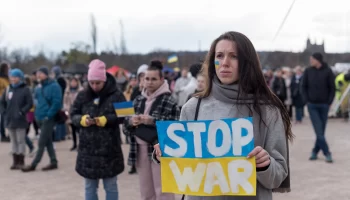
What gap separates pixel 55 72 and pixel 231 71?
32.4 ft

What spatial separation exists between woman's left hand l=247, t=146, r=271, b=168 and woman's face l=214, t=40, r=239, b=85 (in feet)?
1.34

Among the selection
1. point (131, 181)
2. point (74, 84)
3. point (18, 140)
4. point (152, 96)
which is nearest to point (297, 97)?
point (74, 84)

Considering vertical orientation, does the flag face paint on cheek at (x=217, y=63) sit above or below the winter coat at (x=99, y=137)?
above

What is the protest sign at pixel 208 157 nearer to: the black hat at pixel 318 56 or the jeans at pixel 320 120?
the jeans at pixel 320 120

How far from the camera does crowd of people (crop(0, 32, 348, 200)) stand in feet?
7.79

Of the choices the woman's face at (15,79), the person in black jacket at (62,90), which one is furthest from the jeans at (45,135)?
the person in black jacket at (62,90)

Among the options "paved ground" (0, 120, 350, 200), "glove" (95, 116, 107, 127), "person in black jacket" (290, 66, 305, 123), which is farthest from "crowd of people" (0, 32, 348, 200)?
"person in black jacket" (290, 66, 305, 123)

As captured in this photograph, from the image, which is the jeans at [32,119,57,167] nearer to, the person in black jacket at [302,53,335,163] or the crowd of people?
the crowd of people

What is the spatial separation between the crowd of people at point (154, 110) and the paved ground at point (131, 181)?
0.38 m

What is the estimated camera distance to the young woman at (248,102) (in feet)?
7.69

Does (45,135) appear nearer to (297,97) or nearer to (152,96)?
(152,96)

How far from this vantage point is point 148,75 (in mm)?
4902

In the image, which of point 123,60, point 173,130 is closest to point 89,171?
point 173,130

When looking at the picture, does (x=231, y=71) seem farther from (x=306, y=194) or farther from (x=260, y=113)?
(x=306, y=194)
